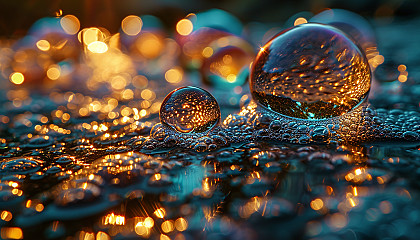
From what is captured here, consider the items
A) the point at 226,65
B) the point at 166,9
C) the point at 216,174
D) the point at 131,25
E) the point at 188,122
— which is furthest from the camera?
the point at 166,9

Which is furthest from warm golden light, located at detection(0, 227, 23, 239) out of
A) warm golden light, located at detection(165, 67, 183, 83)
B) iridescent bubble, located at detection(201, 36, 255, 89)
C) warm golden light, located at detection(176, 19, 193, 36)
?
warm golden light, located at detection(176, 19, 193, 36)

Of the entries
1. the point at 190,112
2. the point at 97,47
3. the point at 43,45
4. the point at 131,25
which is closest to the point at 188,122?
the point at 190,112

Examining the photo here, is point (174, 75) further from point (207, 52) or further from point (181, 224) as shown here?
point (181, 224)

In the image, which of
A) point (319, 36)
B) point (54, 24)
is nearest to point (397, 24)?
point (319, 36)

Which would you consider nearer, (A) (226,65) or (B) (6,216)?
(B) (6,216)

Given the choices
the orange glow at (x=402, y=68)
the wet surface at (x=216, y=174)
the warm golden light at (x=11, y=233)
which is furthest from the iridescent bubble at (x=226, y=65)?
the warm golden light at (x=11, y=233)

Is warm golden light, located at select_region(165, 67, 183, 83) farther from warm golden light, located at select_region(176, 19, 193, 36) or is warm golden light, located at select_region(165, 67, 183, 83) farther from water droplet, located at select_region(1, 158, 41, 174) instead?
water droplet, located at select_region(1, 158, 41, 174)

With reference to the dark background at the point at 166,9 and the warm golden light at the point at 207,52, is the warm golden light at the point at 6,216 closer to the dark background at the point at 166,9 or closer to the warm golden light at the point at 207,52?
the warm golden light at the point at 207,52

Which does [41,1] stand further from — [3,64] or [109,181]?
[109,181]
